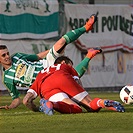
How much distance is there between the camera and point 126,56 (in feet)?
101

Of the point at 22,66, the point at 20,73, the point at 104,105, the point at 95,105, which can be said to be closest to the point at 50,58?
the point at 22,66

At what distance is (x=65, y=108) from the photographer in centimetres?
1336

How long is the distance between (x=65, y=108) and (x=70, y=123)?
1741mm

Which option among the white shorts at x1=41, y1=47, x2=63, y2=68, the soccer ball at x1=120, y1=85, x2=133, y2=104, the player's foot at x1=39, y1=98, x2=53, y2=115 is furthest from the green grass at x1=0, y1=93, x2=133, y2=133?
the white shorts at x1=41, y1=47, x2=63, y2=68

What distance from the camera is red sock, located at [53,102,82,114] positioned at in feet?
43.4

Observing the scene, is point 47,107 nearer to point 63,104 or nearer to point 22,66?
point 63,104

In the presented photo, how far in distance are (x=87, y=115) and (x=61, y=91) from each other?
2.63 ft

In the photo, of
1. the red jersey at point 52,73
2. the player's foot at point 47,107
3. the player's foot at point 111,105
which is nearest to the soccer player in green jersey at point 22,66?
the red jersey at point 52,73

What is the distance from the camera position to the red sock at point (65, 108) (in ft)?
43.4

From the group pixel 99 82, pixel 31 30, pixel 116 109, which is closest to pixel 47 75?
pixel 116 109

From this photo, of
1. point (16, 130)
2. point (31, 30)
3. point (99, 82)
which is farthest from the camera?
point (99, 82)

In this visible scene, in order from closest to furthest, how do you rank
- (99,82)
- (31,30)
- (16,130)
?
(16,130), (31,30), (99,82)

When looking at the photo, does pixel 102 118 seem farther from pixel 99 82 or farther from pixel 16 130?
pixel 99 82

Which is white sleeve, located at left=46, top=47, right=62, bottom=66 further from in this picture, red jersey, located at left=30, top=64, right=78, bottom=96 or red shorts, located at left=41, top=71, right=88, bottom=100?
red shorts, located at left=41, top=71, right=88, bottom=100
